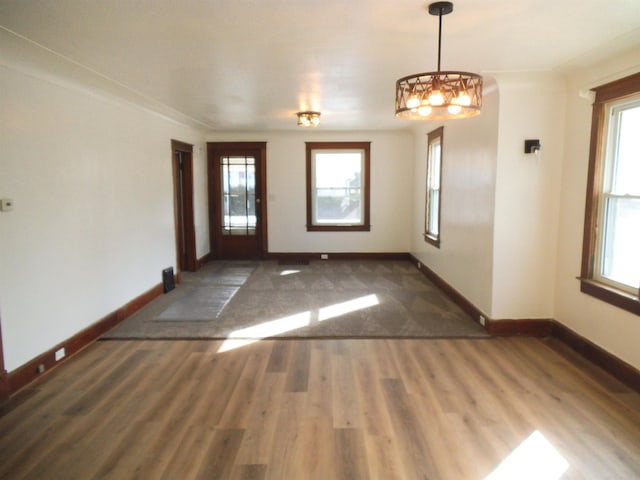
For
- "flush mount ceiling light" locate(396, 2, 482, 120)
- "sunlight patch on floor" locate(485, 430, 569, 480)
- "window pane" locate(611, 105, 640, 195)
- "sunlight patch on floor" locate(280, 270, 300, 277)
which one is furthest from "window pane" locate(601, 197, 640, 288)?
"sunlight patch on floor" locate(280, 270, 300, 277)

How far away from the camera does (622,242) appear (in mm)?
Answer: 3182

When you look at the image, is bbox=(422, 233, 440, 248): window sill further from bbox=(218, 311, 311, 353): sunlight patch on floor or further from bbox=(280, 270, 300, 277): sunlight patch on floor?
bbox=(218, 311, 311, 353): sunlight patch on floor

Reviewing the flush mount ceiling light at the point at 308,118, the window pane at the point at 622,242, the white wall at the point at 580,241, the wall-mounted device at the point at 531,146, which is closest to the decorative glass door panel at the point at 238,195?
the flush mount ceiling light at the point at 308,118

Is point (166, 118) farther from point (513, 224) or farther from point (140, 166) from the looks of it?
point (513, 224)

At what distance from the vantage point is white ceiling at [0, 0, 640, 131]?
7.26 ft

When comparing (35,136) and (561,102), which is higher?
(561,102)

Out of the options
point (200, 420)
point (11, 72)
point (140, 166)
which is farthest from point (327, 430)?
point (140, 166)

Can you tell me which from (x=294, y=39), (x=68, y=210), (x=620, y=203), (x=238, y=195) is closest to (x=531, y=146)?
(x=620, y=203)

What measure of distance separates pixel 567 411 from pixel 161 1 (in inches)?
133

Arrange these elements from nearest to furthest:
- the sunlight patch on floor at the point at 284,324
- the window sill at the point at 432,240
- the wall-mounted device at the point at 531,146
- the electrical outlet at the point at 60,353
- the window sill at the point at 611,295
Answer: the window sill at the point at 611,295 → the electrical outlet at the point at 60,353 → the wall-mounted device at the point at 531,146 → the sunlight patch on floor at the point at 284,324 → the window sill at the point at 432,240

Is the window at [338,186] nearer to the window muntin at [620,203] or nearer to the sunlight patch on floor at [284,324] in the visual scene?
the sunlight patch on floor at [284,324]

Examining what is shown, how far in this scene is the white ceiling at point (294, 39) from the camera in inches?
87.1

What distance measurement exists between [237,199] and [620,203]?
6.01 metres

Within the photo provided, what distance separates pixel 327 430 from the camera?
247 centimetres
